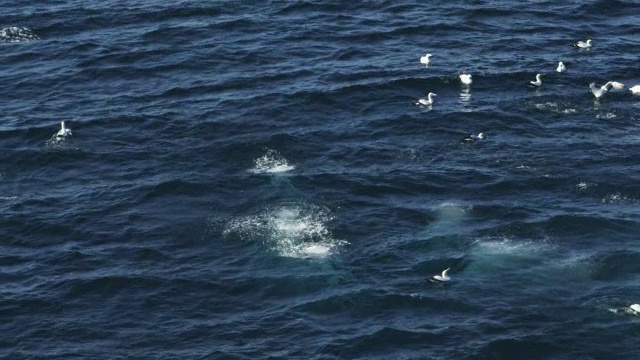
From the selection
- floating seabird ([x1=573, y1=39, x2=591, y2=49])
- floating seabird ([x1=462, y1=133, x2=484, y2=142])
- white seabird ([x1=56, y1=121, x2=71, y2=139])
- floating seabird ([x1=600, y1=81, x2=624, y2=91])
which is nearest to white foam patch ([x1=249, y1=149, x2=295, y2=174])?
floating seabird ([x1=462, y1=133, x2=484, y2=142])

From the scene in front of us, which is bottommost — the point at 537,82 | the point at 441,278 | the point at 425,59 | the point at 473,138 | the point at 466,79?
the point at 441,278

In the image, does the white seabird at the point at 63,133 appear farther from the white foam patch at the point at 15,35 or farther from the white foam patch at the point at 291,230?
the white foam patch at the point at 15,35

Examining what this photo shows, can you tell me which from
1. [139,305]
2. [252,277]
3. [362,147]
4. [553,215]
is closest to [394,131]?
[362,147]

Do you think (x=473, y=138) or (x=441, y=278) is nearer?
(x=441, y=278)

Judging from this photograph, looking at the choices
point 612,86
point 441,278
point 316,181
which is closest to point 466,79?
point 612,86

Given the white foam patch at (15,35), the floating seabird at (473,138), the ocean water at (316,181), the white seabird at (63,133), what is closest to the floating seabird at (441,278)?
the ocean water at (316,181)

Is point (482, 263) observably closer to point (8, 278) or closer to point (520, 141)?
point (520, 141)

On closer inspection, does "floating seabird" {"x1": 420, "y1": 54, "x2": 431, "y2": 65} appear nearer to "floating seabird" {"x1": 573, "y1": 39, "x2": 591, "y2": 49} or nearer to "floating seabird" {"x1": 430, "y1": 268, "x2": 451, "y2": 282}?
"floating seabird" {"x1": 573, "y1": 39, "x2": 591, "y2": 49}

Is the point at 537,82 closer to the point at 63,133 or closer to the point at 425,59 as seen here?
the point at 425,59
